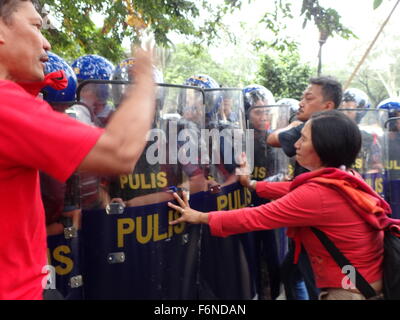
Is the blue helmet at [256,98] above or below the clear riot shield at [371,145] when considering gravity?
above

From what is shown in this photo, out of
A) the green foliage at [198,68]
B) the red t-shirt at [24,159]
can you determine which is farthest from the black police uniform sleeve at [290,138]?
the green foliage at [198,68]

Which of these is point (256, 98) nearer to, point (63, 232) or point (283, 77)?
point (63, 232)

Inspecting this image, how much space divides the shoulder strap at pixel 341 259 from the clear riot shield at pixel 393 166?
9.56 feet

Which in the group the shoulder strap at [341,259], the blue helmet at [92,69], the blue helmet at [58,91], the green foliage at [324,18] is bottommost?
the shoulder strap at [341,259]

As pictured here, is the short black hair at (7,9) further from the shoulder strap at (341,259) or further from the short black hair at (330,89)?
the short black hair at (330,89)

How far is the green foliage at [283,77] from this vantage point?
46.5 feet

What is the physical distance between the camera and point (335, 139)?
7.63ft

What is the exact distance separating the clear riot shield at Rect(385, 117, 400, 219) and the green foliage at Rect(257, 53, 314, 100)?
924 cm

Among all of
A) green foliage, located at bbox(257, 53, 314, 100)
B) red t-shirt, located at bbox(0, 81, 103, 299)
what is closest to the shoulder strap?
red t-shirt, located at bbox(0, 81, 103, 299)

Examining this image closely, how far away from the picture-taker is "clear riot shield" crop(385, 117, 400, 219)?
483 cm

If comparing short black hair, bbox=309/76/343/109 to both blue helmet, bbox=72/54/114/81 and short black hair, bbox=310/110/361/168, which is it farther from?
blue helmet, bbox=72/54/114/81

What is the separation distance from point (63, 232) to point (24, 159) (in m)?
1.06

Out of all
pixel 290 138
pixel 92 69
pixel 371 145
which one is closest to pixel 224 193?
pixel 290 138
